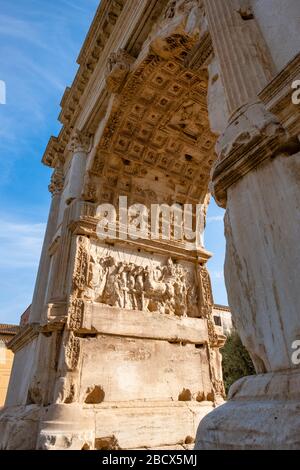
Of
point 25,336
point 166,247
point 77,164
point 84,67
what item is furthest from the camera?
point 84,67

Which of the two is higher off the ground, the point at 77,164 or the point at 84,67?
the point at 84,67

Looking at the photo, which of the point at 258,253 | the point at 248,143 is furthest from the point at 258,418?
the point at 248,143

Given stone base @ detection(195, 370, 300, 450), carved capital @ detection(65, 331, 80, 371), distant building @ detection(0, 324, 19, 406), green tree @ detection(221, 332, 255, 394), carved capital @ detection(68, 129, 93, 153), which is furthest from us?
distant building @ detection(0, 324, 19, 406)

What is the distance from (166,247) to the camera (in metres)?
6.71

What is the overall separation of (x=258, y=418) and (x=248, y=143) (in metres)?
1.48

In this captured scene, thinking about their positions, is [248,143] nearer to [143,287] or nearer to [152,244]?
[143,287]

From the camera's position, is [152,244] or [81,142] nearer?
[152,244]

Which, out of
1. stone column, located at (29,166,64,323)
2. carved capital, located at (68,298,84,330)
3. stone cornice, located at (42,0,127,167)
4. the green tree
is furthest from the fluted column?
the green tree

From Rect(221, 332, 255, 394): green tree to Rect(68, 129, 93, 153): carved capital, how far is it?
43.6ft

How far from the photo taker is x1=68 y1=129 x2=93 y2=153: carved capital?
7129mm

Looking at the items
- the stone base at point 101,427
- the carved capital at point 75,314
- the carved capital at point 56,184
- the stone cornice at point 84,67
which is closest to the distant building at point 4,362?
the stone cornice at point 84,67

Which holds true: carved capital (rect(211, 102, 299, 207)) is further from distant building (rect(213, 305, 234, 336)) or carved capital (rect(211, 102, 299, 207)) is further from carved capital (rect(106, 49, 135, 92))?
distant building (rect(213, 305, 234, 336))

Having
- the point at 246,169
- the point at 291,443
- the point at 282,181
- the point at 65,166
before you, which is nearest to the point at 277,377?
the point at 291,443
